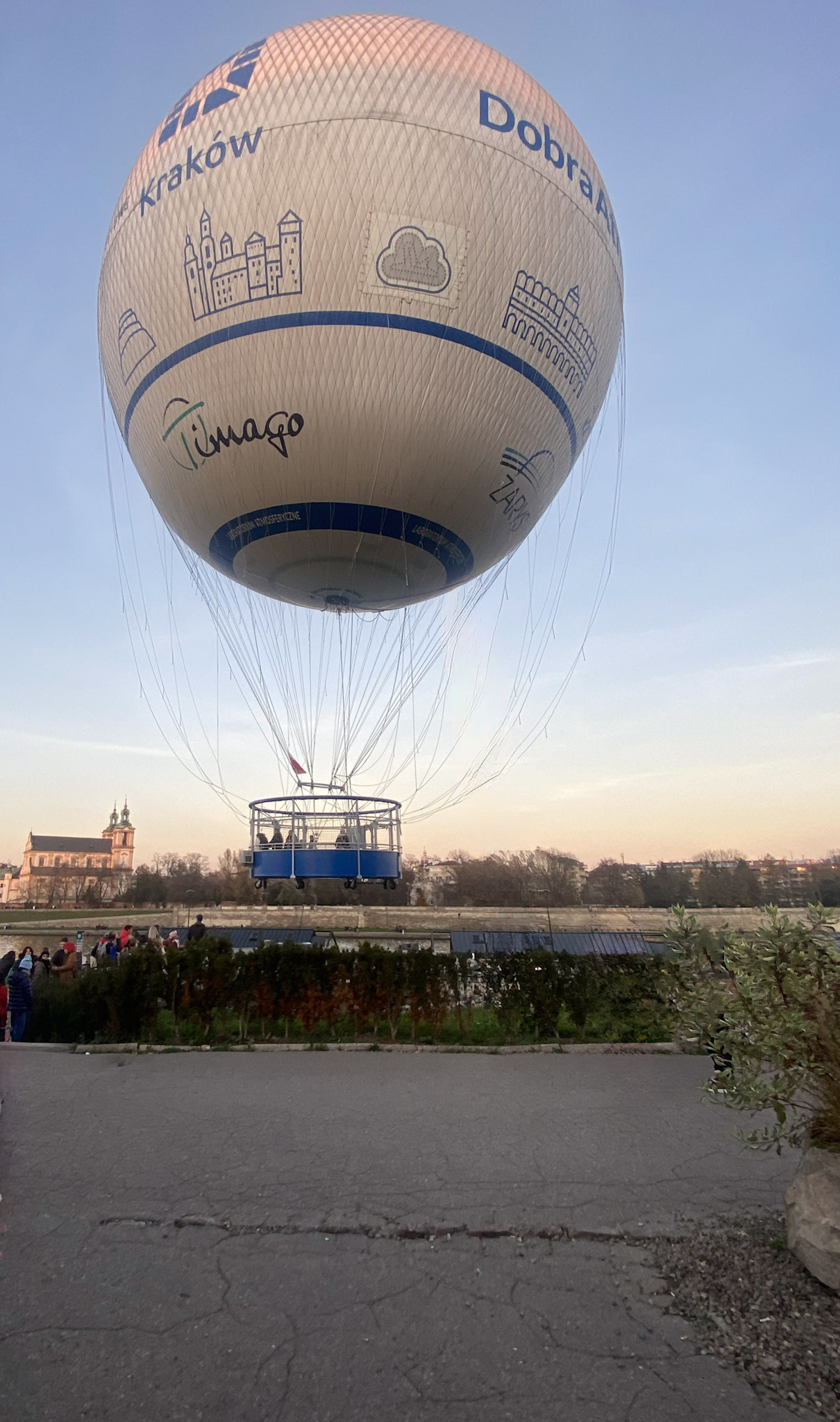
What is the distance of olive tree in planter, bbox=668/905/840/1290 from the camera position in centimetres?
387

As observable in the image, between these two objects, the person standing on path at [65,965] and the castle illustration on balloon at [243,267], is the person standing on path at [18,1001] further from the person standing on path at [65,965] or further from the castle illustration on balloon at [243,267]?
the castle illustration on balloon at [243,267]

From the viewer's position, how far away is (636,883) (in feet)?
261

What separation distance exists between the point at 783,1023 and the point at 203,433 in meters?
9.81

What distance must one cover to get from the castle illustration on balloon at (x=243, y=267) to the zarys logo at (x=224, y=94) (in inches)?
69.2

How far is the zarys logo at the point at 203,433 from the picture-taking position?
9.84m

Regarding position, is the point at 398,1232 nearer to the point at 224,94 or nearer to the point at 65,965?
the point at 65,965

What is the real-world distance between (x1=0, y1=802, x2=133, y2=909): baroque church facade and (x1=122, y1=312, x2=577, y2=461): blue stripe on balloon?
310 feet

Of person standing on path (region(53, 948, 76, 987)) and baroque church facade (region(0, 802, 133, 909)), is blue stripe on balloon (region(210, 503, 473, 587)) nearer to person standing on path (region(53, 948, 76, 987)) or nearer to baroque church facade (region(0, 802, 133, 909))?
person standing on path (region(53, 948, 76, 987))

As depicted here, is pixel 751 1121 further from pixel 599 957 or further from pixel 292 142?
pixel 292 142

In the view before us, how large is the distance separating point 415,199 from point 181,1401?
35.1ft

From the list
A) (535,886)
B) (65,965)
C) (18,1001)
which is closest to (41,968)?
(65,965)

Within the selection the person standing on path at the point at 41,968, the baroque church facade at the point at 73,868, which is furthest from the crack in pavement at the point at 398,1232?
the baroque church facade at the point at 73,868

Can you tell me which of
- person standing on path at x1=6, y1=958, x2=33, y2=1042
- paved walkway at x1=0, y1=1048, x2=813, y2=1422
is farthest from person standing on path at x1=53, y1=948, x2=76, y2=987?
paved walkway at x1=0, y1=1048, x2=813, y2=1422

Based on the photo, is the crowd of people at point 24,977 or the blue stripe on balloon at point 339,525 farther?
the blue stripe on balloon at point 339,525
